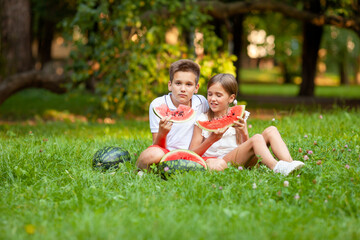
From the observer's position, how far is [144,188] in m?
3.70

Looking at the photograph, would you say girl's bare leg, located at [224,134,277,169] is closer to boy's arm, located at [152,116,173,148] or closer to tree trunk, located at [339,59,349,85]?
boy's arm, located at [152,116,173,148]

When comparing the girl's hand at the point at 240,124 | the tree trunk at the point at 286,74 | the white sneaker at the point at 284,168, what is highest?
the girl's hand at the point at 240,124

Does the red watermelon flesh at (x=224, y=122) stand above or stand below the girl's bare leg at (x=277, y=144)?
above

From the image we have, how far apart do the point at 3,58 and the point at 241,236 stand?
10.3m

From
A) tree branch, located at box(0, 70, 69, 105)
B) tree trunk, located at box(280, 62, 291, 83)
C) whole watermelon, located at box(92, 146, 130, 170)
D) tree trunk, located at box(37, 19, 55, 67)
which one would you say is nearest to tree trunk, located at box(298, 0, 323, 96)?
tree branch, located at box(0, 70, 69, 105)

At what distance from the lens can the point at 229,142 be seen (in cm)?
453

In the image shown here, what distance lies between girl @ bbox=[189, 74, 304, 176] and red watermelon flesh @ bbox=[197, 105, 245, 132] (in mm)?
57

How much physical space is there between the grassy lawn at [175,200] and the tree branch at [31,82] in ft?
18.1

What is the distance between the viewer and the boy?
423 centimetres

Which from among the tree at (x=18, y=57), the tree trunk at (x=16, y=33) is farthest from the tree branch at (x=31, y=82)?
the tree trunk at (x=16, y=33)

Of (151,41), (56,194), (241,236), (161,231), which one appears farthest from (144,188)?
(151,41)

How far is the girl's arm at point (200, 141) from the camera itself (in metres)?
4.11

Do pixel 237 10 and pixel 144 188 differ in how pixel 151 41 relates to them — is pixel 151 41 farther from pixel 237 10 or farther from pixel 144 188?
pixel 144 188

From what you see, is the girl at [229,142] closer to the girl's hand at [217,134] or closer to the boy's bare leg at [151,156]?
the girl's hand at [217,134]
